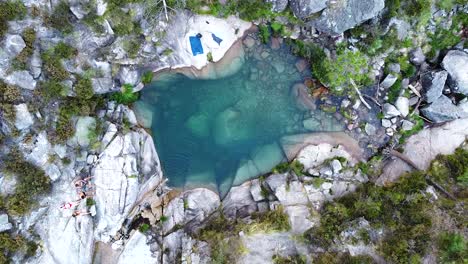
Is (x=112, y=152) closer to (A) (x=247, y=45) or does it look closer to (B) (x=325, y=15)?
(A) (x=247, y=45)

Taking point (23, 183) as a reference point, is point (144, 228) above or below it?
below

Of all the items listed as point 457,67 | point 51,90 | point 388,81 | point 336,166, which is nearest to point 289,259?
point 336,166

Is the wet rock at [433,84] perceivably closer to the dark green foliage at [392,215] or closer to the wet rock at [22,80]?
the dark green foliage at [392,215]

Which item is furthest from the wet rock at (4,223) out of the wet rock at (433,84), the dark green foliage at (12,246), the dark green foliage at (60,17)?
the wet rock at (433,84)

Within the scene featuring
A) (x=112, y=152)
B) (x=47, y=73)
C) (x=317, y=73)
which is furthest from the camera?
(x=317, y=73)

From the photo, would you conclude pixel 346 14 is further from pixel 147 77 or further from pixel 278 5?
pixel 147 77

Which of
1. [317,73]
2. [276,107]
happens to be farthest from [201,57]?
[317,73]
